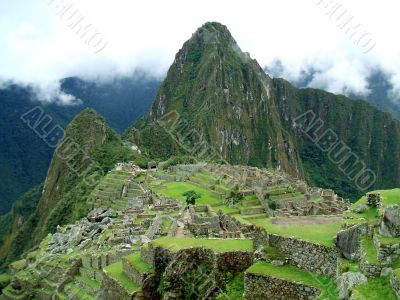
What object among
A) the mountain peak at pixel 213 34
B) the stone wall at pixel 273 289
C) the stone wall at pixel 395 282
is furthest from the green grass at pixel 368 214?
the mountain peak at pixel 213 34

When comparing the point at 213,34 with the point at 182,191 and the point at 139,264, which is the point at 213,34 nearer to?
the point at 182,191

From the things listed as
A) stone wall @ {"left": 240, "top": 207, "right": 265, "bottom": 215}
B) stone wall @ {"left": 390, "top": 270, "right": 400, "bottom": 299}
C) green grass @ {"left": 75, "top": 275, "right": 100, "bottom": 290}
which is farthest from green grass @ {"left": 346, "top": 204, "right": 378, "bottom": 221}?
stone wall @ {"left": 240, "top": 207, "right": 265, "bottom": 215}

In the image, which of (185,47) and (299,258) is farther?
(185,47)

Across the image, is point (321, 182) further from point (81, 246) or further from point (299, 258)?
point (299, 258)

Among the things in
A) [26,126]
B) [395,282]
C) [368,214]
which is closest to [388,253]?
[395,282]

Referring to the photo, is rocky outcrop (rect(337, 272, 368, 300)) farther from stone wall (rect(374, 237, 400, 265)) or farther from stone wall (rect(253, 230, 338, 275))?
stone wall (rect(253, 230, 338, 275))

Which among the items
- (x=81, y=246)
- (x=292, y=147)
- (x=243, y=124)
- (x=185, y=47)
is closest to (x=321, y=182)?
(x=292, y=147)
